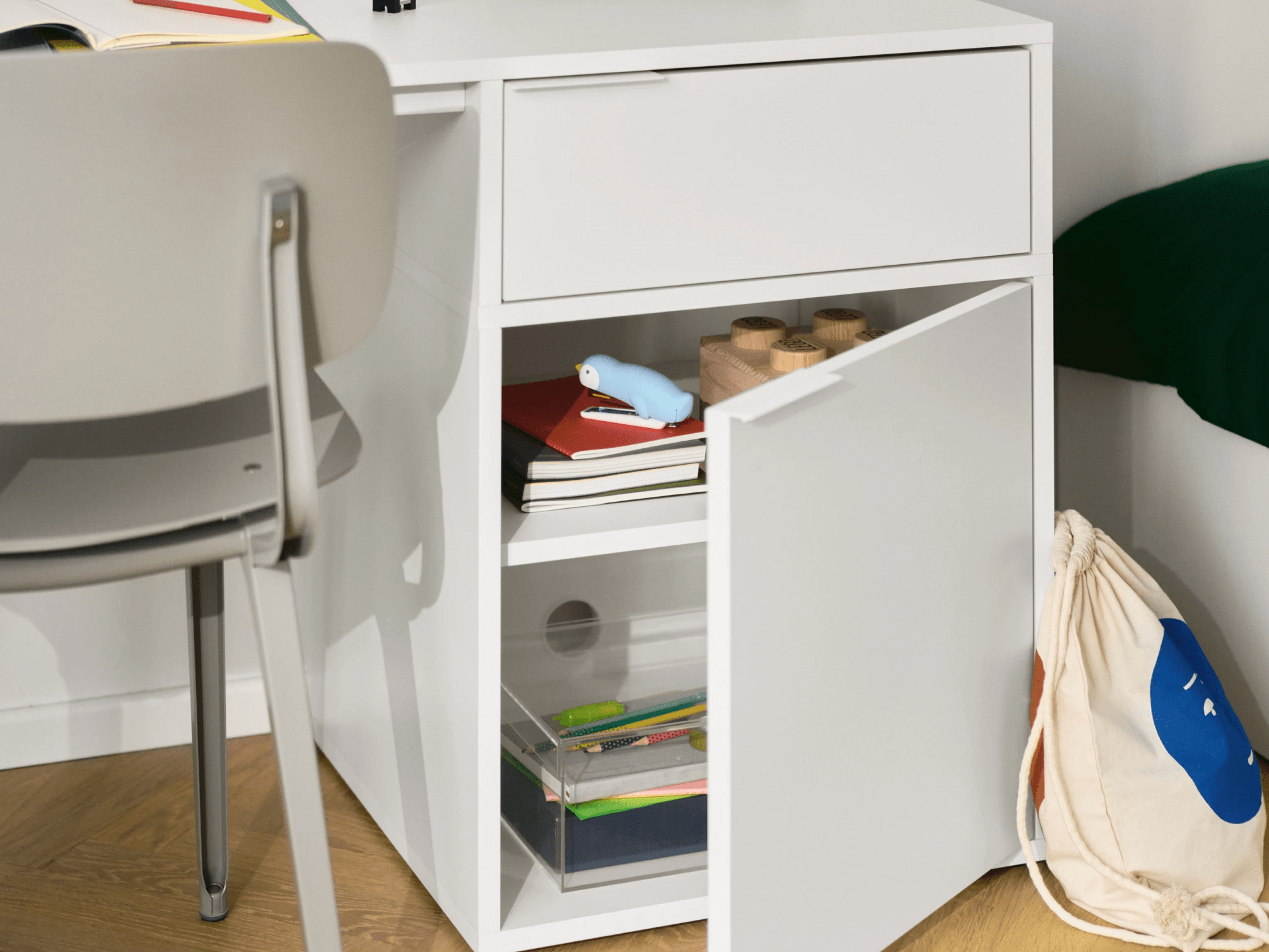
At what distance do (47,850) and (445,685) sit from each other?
45 cm

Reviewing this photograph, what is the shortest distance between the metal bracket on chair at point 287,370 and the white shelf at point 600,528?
0.87 feet

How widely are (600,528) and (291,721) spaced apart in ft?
1.02

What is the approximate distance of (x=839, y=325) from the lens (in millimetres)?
1251

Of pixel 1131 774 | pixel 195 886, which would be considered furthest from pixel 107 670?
pixel 1131 774

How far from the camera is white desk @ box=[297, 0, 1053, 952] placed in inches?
37.2

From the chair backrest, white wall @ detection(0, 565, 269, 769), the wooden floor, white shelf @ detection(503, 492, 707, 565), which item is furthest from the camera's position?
white wall @ detection(0, 565, 269, 769)

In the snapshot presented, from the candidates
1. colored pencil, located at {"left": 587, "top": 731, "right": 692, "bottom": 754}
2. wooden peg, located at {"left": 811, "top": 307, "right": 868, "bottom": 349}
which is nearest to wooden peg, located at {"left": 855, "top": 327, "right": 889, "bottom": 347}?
wooden peg, located at {"left": 811, "top": 307, "right": 868, "bottom": 349}

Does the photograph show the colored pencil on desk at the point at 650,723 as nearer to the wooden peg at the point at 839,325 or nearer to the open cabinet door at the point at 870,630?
the open cabinet door at the point at 870,630

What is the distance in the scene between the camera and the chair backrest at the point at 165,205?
0.68 metres

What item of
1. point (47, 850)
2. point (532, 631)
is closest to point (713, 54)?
point (532, 631)

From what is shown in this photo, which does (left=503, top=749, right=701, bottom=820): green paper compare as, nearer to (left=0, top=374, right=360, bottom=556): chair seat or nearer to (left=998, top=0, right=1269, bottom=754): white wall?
(left=0, top=374, right=360, bottom=556): chair seat

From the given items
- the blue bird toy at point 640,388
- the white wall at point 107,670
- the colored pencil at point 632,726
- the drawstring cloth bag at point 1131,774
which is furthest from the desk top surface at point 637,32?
the white wall at point 107,670

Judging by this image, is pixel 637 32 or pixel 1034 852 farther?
pixel 1034 852

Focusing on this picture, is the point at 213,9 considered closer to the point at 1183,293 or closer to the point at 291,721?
the point at 291,721
